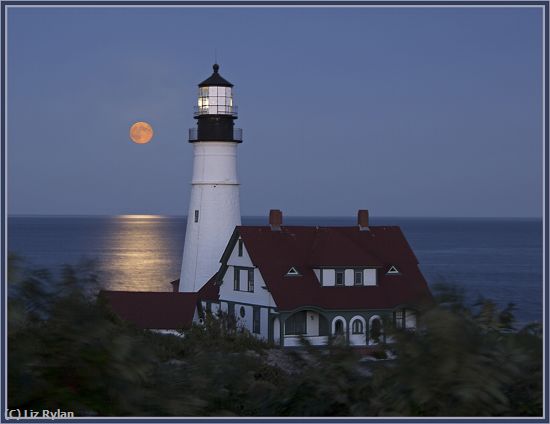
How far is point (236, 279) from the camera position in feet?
101

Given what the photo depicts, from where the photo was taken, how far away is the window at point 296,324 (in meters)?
29.2

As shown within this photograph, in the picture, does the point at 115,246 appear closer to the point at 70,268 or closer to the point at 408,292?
the point at 408,292

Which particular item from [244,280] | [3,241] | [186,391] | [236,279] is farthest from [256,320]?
[3,241]

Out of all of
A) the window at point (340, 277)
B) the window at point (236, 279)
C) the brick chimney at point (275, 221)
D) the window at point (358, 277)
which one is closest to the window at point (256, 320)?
the window at point (236, 279)

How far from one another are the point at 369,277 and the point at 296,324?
2.88m

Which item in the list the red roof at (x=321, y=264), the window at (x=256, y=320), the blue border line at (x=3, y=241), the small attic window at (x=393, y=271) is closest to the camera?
the blue border line at (x=3, y=241)

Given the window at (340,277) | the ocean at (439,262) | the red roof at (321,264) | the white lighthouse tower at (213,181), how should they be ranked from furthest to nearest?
the ocean at (439,262) < the white lighthouse tower at (213,181) < the window at (340,277) < the red roof at (321,264)

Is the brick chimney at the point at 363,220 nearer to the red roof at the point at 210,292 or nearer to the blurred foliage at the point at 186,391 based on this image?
the red roof at the point at 210,292

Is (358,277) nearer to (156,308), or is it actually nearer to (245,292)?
(245,292)

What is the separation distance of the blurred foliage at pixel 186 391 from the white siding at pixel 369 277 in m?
23.7

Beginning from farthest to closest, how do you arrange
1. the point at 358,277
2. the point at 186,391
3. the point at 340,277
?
1. the point at 358,277
2. the point at 340,277
3. the point at 186,391

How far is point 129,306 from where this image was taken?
30.3 m

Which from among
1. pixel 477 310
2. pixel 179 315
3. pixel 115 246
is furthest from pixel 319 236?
pixel 115 246

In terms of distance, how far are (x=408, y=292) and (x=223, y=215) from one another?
6825 millimetres
